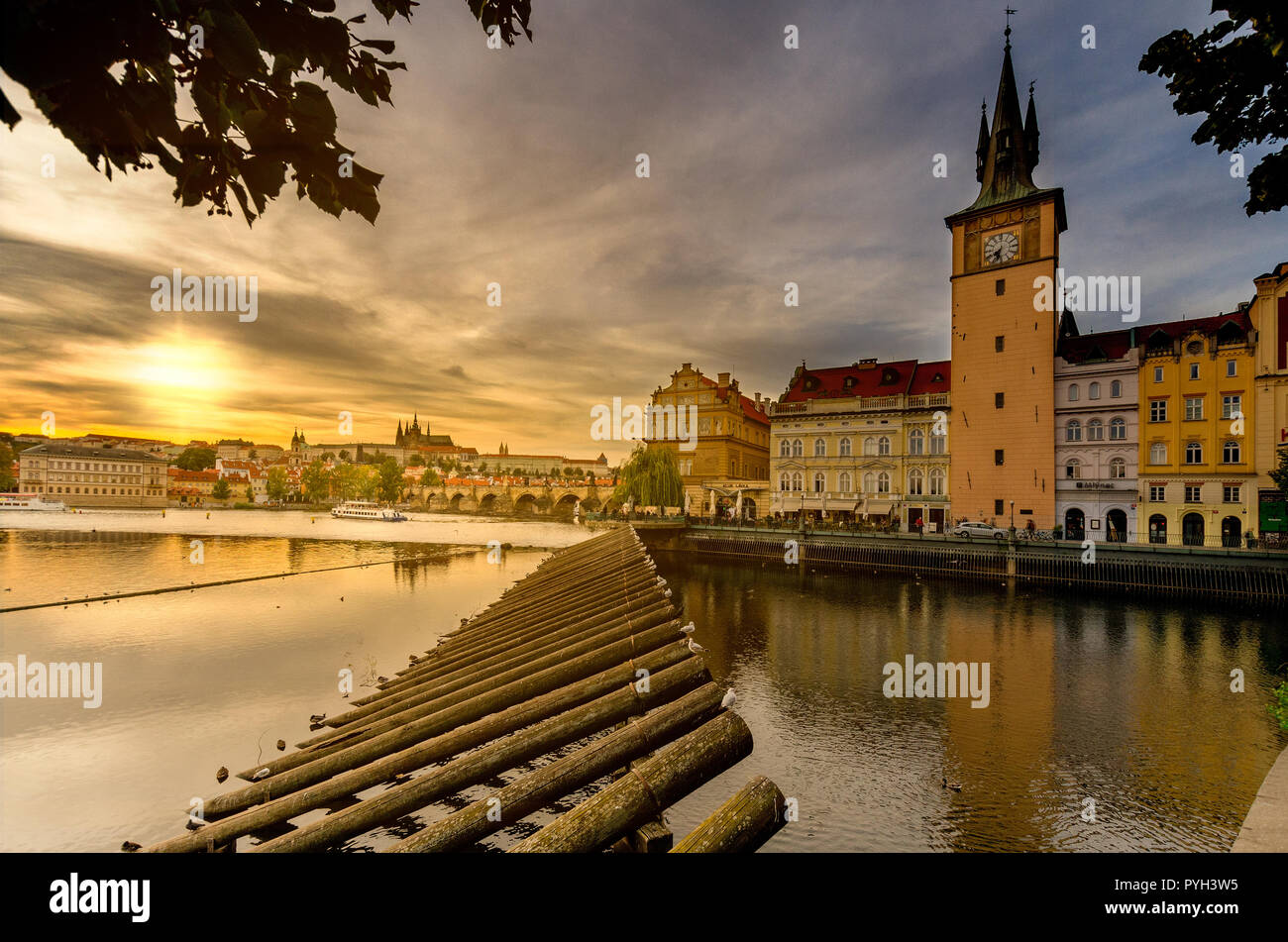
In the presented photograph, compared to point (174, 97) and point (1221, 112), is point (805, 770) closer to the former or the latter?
point (1221, 112)

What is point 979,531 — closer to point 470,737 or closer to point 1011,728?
point 1011,728

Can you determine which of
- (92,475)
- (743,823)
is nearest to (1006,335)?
(743,823)

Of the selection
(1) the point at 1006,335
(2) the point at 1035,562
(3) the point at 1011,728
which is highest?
(1) the point at 1006,335

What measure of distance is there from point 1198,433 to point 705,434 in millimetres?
36409

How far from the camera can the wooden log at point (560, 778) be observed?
112 inches

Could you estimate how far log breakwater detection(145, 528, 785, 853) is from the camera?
2.53 metres

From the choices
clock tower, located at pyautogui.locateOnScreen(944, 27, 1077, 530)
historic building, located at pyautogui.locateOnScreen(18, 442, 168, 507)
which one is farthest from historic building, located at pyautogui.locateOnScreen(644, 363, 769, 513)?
historic building, located at pyautogui.locateOnScreen(18, 442, 168, 507)

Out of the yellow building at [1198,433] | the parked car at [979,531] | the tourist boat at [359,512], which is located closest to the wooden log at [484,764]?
the parked car at [979,531]

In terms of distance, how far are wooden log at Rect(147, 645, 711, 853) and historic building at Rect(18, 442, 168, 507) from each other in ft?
304

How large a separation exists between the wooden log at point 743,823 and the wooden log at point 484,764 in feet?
4.84

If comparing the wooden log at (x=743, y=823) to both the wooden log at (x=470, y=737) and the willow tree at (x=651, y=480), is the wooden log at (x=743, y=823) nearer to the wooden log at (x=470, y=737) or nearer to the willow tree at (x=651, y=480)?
the wooden log at (x=470, y=737)

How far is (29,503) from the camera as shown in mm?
69938

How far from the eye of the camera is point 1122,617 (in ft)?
77.9
